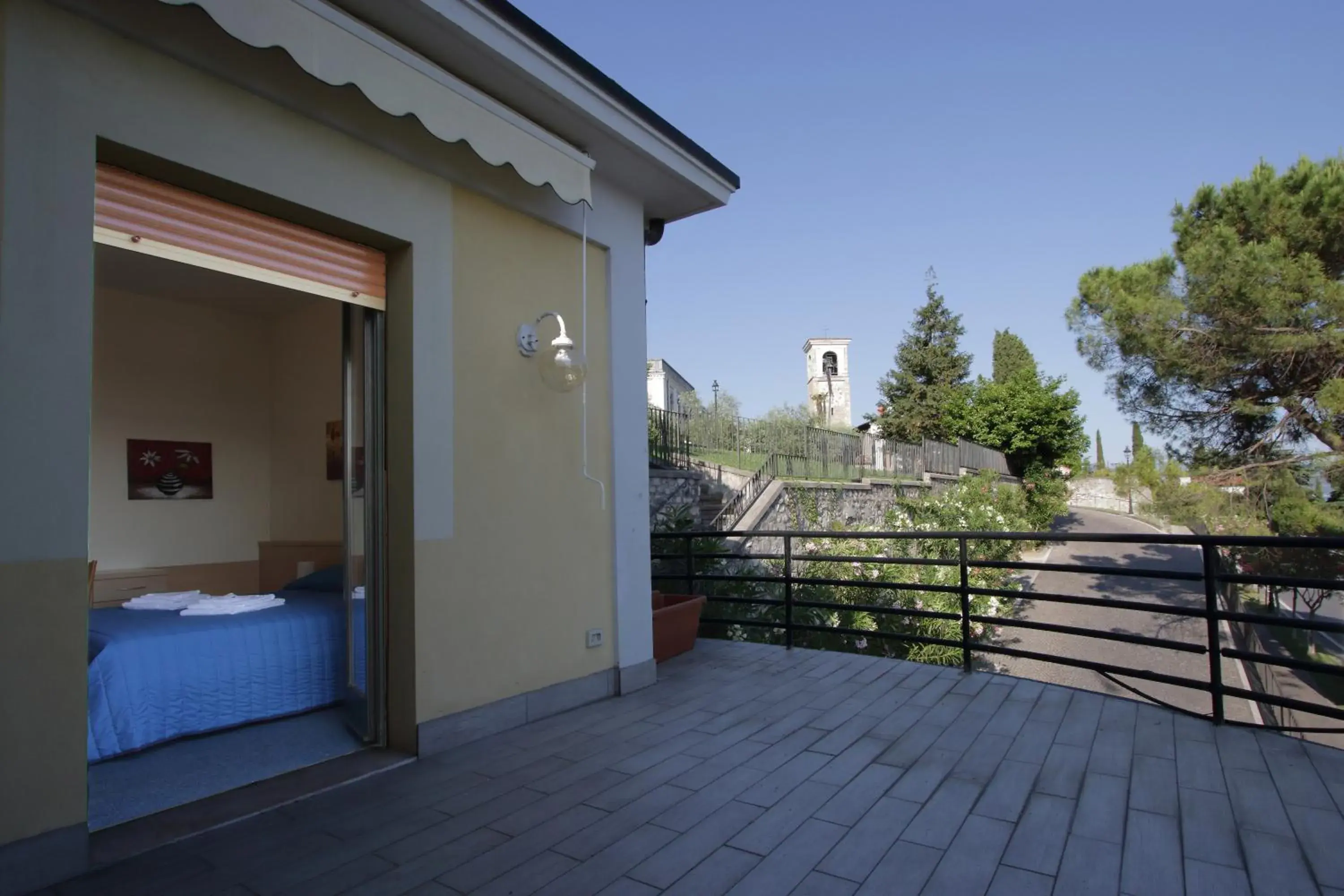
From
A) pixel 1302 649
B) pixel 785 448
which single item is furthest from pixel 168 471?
pixel 1302 649

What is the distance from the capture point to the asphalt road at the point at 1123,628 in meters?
10.7

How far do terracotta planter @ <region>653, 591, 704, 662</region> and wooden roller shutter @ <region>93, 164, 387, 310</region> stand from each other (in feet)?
9.13

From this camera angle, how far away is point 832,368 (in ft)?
148

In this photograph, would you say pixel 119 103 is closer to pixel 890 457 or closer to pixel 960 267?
pixel 890 457

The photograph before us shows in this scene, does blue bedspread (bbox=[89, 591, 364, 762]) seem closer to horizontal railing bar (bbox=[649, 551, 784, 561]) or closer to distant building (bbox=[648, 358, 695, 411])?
horizontal railing bar (bbox=[649, 551, 784, 561])

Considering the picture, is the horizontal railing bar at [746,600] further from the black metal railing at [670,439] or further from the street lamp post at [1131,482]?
the street lamp post at [1131,482]

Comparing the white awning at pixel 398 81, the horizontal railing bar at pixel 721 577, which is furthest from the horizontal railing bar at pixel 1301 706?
the white awning at pixel 398 81

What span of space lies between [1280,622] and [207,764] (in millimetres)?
4745

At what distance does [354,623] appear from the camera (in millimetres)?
3395

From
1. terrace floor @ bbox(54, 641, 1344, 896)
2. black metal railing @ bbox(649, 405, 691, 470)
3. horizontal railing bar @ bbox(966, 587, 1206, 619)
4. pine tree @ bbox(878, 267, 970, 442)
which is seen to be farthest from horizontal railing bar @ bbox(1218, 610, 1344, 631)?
pine tree @ bbox(878, 267, 970, 442)

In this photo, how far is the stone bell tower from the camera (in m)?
44.3

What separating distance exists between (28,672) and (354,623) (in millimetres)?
1515

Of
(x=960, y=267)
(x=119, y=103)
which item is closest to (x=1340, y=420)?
(x=119, y=103)

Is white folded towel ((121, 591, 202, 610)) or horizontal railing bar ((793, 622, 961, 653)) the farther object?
horizontal railing bar ((793, 622, 961, 653))
